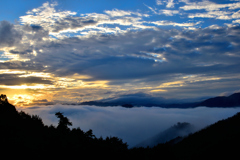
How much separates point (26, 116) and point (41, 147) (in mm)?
29575

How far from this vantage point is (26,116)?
152 feet

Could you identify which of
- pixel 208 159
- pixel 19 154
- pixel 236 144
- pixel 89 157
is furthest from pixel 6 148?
pixel 236 144

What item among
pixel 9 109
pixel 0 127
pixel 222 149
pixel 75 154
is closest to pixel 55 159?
pixel 75 154

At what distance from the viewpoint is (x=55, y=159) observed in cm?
1970

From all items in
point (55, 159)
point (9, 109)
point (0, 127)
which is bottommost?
point (55, 159)

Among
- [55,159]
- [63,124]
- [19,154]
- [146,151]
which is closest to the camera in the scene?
[19,154]

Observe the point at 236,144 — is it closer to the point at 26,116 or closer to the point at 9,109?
the point at 26,116

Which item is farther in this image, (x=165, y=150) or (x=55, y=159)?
(x=165, y=150)

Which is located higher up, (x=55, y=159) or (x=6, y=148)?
(x=6, y=148)

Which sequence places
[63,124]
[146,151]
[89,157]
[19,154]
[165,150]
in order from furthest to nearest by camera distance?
1. [63,124]
2. [146,151]
3. [165,150]
4. [89,157]
5. [19,154]

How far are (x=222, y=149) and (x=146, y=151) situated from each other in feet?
39.7

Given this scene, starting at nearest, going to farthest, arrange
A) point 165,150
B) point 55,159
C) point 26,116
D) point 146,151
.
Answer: point 55,159
point 165,150
point 146,151
point 26,116

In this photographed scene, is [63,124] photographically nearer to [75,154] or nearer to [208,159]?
[75,154]

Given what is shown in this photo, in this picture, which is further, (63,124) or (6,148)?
(63,124)
